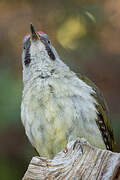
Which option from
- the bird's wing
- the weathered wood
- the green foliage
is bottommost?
Answer: the weathered wood

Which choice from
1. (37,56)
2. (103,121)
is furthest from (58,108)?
Answer: (37,56)

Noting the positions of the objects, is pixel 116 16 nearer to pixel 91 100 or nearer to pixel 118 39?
pixel 118 39

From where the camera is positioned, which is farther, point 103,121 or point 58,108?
point 103,121

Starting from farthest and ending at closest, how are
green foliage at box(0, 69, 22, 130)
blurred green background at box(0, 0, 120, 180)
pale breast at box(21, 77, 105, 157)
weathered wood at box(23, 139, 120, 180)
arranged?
blurred green background at box(0, 0, 120, 180), green foliage at box(0, 69, 22, 130), pale breast at box(21, 77, 105, 157), weathered wood at box(23, 139, 120, 180)

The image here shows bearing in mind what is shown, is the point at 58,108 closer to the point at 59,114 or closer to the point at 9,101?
the point at 59,114

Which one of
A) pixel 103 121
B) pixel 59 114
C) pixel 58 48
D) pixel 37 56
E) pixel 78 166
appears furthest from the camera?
pixel 58 48

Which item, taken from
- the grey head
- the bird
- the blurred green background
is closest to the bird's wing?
the bird

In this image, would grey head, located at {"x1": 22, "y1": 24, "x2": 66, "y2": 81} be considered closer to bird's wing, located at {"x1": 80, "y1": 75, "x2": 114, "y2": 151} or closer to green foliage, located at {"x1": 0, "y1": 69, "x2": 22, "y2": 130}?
bird's wing, located at {"x1": 80, "y1": 75, "x2": 114, "y2": 151}
